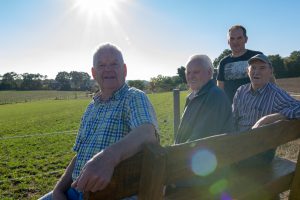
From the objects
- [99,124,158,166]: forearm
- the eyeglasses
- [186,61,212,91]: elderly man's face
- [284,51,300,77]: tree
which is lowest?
[99,124,158,166]: forearm

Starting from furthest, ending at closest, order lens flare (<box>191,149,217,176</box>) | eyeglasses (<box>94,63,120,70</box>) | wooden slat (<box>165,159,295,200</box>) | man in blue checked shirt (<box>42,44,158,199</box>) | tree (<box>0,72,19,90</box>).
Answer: tree (<box>0,72,19,90</box>) → eyeglasses (<box>94,63,120,70</box>) → wooden slat (<box>165,159,295,200</box>) → man in blue checked shirt (<box>42,44,158,199</box>) → lens flare (<box>191,149,217,176</box>)

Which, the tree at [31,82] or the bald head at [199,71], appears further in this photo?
the tree at [31,82]

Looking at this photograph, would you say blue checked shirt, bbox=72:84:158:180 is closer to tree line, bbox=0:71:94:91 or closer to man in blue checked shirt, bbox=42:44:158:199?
man in blue checked shirt, bbox=42:44:158:199

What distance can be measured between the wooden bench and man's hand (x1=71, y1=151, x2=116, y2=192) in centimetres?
3

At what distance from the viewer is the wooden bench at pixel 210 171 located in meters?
1.54

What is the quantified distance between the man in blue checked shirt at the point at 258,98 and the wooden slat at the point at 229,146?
0.87m

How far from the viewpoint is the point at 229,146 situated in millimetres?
1893

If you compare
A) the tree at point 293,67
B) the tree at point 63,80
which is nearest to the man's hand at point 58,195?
the tree at point 293,67

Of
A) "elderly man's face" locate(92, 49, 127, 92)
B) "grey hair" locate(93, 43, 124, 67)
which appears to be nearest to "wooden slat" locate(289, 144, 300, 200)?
"elderly man's face" locate(92, 49, 127, 92)

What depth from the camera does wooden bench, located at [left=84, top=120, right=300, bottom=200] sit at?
5.04 feet

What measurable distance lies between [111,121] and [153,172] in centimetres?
118

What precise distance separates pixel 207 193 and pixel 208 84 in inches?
42.4

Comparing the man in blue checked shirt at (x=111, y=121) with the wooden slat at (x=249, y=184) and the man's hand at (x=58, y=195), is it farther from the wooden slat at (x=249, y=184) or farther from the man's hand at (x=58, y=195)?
the wooden slat at (x=249, y=184)

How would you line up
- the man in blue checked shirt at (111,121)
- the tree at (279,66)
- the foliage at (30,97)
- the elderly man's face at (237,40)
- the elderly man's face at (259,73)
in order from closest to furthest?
1. the man in blue checked shirt at (111,121)
2. the elderly man's face at (259,73)
3. the elderly man's face at (237,40)
4. the tree at (279,66)
5. the foliage at (30,97)
